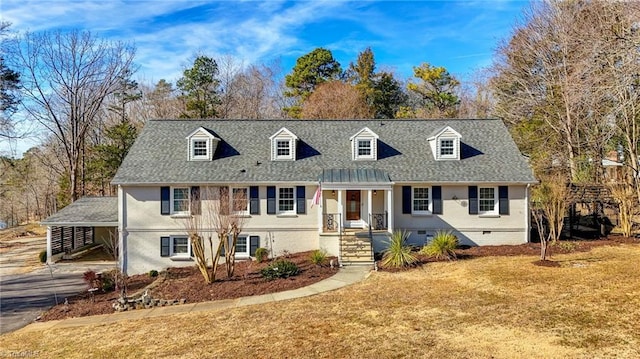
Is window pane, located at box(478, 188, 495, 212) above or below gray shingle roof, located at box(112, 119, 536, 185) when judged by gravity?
below

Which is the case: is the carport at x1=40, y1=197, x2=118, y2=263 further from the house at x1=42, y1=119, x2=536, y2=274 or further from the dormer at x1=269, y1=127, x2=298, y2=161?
the dormer at x1=269, y1=127, x2=298, y2=161

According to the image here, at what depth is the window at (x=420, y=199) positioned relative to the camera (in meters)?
19.7

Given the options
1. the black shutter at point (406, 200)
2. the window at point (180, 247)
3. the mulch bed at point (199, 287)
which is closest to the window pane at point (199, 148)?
the window at point (180, 247)

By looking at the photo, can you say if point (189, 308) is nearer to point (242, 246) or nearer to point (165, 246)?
point (242, 246)

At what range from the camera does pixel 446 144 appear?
2070cm

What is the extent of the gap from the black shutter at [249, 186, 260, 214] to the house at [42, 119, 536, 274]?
5 cm

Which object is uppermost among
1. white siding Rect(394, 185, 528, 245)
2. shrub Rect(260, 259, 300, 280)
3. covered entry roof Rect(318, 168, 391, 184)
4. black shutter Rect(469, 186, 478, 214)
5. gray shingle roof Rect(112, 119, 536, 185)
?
gray shingle roof Rect(112, 119, 536, 185)

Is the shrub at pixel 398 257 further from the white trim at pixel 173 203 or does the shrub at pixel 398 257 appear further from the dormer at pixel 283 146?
the white trim at pixel 173 203

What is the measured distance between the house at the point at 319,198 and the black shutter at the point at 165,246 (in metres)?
0.05

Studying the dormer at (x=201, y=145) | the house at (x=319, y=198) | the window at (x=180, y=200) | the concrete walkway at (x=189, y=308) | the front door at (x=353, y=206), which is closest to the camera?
the concrete walkway at (x=189, y=308)

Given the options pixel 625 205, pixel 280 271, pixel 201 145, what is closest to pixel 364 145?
pixel 280 271

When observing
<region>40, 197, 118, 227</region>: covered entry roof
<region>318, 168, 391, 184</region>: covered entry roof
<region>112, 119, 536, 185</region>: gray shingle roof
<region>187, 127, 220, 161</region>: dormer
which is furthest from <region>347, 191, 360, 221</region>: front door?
<region>40, 197, 118, 227</region>: covered entry roof

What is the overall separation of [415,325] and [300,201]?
1048 centimetres

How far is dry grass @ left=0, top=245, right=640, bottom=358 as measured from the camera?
28.7 feet
